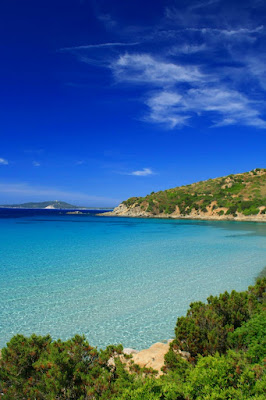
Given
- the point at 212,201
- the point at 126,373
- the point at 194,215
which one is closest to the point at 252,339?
the point at 126,373

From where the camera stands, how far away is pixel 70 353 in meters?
4.09

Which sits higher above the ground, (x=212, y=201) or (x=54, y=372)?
(x=212, y=201)

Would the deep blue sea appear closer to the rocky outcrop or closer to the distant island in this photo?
the rocky outcrop

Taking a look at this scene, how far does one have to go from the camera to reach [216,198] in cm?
8438

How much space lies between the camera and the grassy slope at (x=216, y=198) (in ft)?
244

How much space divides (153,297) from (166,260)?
23.4 ft

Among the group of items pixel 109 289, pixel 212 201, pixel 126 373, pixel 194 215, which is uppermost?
pixel 212 201

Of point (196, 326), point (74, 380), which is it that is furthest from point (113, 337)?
point (74, 380)

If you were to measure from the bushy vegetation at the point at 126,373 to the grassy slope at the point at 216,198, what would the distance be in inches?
2808

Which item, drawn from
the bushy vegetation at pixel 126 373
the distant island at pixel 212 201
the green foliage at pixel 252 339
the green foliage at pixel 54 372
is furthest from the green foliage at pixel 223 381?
the distant island at pixel 212 201

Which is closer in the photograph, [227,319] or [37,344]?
[37,344]

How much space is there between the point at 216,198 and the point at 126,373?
279 ft

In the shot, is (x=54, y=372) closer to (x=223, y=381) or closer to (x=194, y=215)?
(x=223, y=381)

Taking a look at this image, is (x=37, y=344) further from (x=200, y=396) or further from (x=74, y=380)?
(x=200, y=396)
